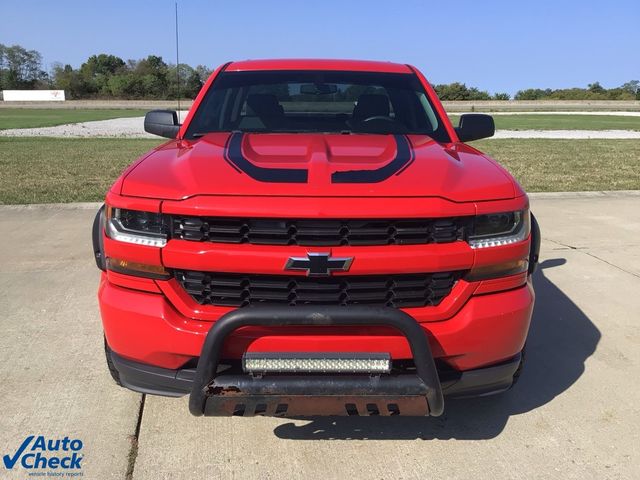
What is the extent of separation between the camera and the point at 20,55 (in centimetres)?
10538

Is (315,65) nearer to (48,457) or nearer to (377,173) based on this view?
(377,173)

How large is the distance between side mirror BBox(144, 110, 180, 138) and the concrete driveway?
137cm

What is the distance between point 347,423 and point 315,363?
758 mm

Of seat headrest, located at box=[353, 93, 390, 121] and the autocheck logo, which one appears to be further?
seat headrest, located at box=[353, 93, 390, 121]

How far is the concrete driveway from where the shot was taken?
8.62ft

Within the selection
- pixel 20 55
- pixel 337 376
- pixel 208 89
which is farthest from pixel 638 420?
pixel 20 55

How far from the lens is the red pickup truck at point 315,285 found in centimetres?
231

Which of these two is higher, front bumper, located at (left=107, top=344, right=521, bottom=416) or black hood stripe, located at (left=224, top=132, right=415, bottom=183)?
black hood stripe, located at (left=224, top=132, right=415, bottom=183)

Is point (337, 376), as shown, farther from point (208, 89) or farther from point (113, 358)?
point (208, 89)

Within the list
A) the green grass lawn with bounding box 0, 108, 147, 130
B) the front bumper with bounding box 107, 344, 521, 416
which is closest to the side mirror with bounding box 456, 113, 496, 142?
the front bumper with bounding box 107, 344, 521, 416

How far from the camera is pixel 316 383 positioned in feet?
7.58

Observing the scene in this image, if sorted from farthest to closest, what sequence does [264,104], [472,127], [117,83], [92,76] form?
1. [92,76]
2. [117,83]
3. [264,104]
4. [472,127]

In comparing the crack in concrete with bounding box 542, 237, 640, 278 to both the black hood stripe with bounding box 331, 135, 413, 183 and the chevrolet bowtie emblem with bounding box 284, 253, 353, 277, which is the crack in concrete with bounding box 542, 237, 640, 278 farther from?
the chevrolet bowtie emblem with bounding box 284, 253, 353, 277

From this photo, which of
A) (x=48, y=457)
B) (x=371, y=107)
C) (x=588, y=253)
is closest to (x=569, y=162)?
(x=588, y=253)
